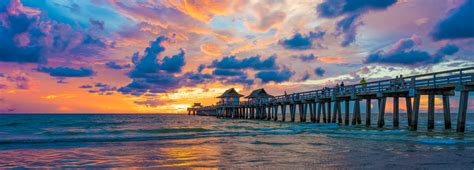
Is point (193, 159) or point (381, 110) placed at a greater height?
point (381, 110)

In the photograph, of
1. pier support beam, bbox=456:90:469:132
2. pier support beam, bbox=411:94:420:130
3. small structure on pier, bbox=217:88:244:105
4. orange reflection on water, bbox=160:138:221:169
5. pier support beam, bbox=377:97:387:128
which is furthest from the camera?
small structure on pier, bbox=217:88:244:105

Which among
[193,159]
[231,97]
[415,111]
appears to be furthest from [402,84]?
[231,97]

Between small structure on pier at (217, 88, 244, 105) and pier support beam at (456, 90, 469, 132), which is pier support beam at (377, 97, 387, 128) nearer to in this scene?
pier support beam at (456, 90, 469, 132)

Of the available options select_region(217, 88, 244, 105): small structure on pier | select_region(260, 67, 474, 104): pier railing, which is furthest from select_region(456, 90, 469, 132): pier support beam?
select_region(217, 88, 244, 105): small structure on pier

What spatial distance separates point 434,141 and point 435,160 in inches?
235

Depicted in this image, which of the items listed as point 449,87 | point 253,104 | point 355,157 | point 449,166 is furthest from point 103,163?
point 253,104

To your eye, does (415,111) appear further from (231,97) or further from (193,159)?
(231,97)

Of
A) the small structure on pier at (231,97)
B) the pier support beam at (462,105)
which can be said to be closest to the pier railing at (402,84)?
the pier support beam at (462,105)

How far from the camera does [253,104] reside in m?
60.1

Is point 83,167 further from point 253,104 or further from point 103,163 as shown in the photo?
point 253,104

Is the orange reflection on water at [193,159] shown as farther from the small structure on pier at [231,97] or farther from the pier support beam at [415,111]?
the small structure on pier at [231,97]

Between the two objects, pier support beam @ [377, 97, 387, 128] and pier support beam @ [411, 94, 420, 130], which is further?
pier support beam @ [377, 97, 387, 128]

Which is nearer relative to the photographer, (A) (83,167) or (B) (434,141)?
(A) (83,167)

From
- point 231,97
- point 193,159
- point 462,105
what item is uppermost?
point 231,97
